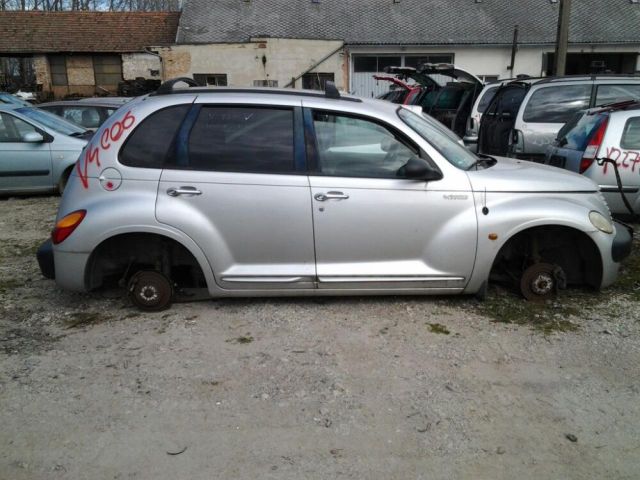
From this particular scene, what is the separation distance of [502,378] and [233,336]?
186cm

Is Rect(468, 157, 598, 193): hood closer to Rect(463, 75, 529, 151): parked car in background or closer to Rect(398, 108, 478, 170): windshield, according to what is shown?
Rect(398, 108, 478, 170): windshield

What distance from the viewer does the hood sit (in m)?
4.25

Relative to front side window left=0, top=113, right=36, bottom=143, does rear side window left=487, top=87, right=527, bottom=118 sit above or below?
above

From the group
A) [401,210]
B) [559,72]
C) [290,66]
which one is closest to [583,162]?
[401,210]

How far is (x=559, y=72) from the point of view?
12906 mm

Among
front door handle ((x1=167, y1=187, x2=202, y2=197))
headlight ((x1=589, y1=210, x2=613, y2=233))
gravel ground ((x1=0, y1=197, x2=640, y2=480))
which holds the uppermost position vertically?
front door handle ((x1=167, y1=187, x2=202, y2=197))

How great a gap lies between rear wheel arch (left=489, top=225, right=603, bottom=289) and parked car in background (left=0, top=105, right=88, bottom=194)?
22.9 feet

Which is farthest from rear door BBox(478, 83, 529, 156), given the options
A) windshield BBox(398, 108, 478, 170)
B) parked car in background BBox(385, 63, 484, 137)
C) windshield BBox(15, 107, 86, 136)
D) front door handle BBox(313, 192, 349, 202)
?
windshield BBox(15, 107, 86, 136)

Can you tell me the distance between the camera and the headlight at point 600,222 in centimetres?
434

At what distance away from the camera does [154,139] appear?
4.21 metres

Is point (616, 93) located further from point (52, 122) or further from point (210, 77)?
point (210, 77)

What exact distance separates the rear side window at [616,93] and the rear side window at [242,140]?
5583 millimetres

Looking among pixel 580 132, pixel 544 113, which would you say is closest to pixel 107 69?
pixel 544 113

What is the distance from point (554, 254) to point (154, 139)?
3393 mm
